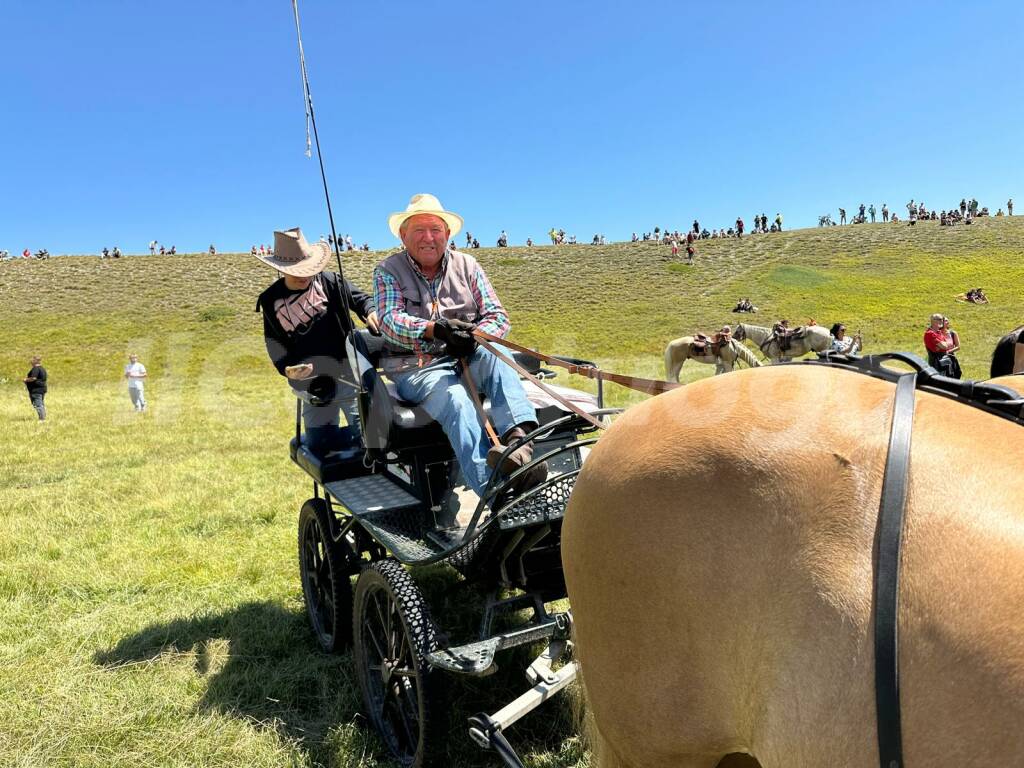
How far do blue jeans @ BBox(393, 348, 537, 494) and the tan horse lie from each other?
1241 mm

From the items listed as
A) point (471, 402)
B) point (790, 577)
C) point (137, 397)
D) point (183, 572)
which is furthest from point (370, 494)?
point (137, 397)

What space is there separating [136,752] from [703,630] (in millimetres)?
2935

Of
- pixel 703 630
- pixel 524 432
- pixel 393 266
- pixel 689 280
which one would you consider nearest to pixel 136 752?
pixel 524 432

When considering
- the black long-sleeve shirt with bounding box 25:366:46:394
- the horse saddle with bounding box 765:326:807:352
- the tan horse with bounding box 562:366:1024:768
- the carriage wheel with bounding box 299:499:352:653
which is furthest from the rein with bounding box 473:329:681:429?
the horse saddle with bounding box 765:326:807:352

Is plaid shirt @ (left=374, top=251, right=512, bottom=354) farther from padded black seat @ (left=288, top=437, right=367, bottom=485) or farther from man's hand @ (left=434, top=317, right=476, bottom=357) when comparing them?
padded black seat @ (left=288, top=437, right=367, bottom=485)

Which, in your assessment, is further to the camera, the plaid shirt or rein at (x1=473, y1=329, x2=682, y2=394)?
the plaid shirt

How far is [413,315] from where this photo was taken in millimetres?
3633

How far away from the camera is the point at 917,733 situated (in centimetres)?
110

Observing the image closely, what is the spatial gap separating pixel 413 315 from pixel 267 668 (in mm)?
2191

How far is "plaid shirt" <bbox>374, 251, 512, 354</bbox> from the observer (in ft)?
11.1

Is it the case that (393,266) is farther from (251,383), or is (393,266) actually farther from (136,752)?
(251,383)

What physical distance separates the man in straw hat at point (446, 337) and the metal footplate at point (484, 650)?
0.56 metres

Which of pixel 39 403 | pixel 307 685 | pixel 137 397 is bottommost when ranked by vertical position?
pixel 307 685

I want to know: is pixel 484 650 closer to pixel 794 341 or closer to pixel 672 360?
pixel 672 360
